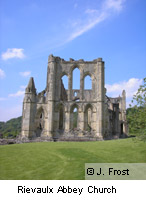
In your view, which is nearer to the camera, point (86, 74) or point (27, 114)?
point (27, 114)

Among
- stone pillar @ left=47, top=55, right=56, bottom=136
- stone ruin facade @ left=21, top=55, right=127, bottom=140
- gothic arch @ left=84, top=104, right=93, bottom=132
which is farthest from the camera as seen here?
gothic arch @ left=84, top=104, right=93, bottom=132

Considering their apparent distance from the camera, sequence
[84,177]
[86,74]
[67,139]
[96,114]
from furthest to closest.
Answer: [86,74]
[96,114]
[67,139]
[84,177]

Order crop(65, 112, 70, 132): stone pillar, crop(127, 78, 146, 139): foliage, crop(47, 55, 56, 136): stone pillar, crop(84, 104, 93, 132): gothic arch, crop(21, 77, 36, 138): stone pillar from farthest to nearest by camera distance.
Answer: crop(84, 104, 93, 132): gothic arch < crop(65, 112, 70, 132): stone pillar < crop(21, 77, 36, 138): stone pillar < crop(47, 55, 56, 136): stone pillar < crop(127, 78, 146, 139): foliage

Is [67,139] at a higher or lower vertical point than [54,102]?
lower

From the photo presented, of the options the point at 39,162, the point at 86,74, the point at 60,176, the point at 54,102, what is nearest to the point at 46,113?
the point at 54,102

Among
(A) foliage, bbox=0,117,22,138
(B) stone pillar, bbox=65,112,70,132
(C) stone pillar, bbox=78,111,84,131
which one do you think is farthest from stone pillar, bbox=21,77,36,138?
(A) foliage, bbox=0,117,22,138

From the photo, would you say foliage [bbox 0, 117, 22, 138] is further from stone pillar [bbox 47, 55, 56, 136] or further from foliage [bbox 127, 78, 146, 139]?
foliage [bbox 127, 78, 146, 139]

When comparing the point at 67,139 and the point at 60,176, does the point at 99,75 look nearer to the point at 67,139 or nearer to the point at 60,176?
the point at 67,139

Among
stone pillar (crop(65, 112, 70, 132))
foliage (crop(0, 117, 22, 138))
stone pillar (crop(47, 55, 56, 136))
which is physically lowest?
foliage (crop(0, 117, 22, 138))

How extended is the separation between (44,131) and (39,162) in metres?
16.6

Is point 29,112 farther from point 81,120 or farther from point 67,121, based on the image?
point 81,120

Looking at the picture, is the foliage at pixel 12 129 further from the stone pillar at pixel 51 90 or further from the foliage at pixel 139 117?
the foliage at pixel 139 117

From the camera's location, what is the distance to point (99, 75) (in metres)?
27.4

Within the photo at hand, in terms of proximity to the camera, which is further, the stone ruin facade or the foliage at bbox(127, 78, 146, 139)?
the stone ruin facade
